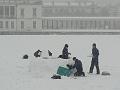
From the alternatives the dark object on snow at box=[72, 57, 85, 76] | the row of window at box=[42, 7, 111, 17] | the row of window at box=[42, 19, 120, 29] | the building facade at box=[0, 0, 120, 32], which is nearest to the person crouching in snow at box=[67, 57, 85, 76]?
the dark object on snow at box=[72, 57, 85, 76]

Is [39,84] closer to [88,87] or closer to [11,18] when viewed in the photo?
[88,87]

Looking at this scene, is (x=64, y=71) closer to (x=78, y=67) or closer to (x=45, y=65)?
(x=78, y=67)

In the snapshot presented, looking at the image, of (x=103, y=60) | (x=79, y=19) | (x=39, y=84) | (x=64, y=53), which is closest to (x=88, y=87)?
(x=39, y=84)

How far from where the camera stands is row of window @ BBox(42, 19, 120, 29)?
6425 centimetres

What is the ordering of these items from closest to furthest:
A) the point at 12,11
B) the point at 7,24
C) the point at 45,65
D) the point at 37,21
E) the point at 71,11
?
the point at 45,65 → the point at 7,24 → the point at 37,21 → the point at 12,11 → the point at 71,11

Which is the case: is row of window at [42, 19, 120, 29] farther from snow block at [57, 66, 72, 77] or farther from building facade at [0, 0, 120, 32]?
snow block at [57, 66, 72, 77]

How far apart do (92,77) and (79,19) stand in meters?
50.2

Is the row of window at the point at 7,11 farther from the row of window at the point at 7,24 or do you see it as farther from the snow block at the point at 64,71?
the snow block at the point at 64,71

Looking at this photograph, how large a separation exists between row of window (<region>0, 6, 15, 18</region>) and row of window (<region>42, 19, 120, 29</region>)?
4472 millimetres

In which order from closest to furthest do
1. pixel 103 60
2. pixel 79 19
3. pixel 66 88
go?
pixel 66 88 → pixel 103 60 → pixel 79 19

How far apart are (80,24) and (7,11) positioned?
34.7 ft

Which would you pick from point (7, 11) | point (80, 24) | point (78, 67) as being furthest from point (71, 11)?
point (78, 67)

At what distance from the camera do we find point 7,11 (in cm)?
6325

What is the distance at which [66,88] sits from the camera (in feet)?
44.9
